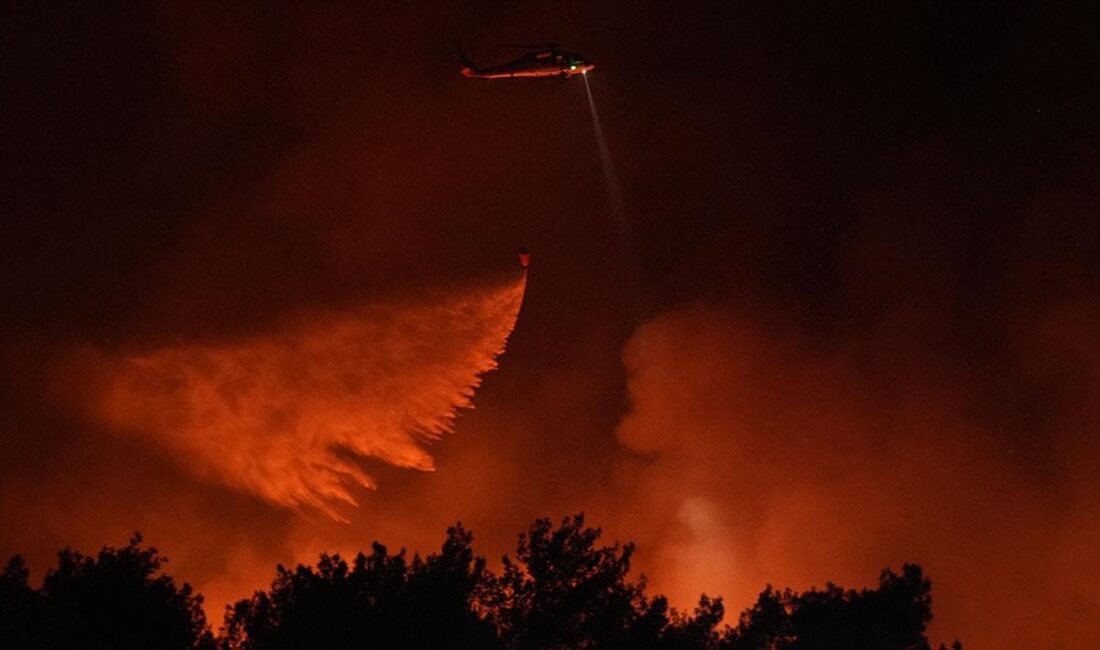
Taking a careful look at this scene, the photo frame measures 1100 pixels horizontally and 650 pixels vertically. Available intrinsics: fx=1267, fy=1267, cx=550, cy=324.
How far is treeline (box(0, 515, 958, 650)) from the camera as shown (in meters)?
26.5

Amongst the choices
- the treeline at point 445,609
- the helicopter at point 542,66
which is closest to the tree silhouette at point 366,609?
the treeline at point 445,609

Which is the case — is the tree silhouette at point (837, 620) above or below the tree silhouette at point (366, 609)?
above

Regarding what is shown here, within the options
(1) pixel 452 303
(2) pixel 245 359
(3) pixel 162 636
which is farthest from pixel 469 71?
(3) pixel 162 636

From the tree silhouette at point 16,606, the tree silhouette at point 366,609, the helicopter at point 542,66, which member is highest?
the helicopter at point 542,66

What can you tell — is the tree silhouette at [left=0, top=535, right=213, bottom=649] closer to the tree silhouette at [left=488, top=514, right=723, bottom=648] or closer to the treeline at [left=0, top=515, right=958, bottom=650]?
the treeline at [left=0, top=515, right=958, bottom=650]

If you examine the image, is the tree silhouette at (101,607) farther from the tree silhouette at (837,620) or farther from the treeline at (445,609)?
the tree silhouette at (837,620)

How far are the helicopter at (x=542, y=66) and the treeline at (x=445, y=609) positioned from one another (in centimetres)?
1424

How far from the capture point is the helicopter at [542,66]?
125ft

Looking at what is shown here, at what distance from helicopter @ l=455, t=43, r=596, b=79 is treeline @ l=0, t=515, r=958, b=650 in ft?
46.7

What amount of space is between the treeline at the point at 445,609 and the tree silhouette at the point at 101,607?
1.1 inches

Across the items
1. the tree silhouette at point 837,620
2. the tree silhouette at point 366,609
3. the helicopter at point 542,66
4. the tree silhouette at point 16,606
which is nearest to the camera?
the tree silhouette at point 16,606

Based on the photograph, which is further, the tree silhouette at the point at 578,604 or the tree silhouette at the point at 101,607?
the tree silhouette at the point at 578,604

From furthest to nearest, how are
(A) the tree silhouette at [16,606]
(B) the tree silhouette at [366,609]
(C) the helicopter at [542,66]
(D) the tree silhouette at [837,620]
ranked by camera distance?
(C) the helicopter at [542,66] → (D) the tree silhouette at [837,620] → (B) the tree silhouette at [366,609] → (A) the tree silhouette at [16,606]

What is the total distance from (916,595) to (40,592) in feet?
71.6
